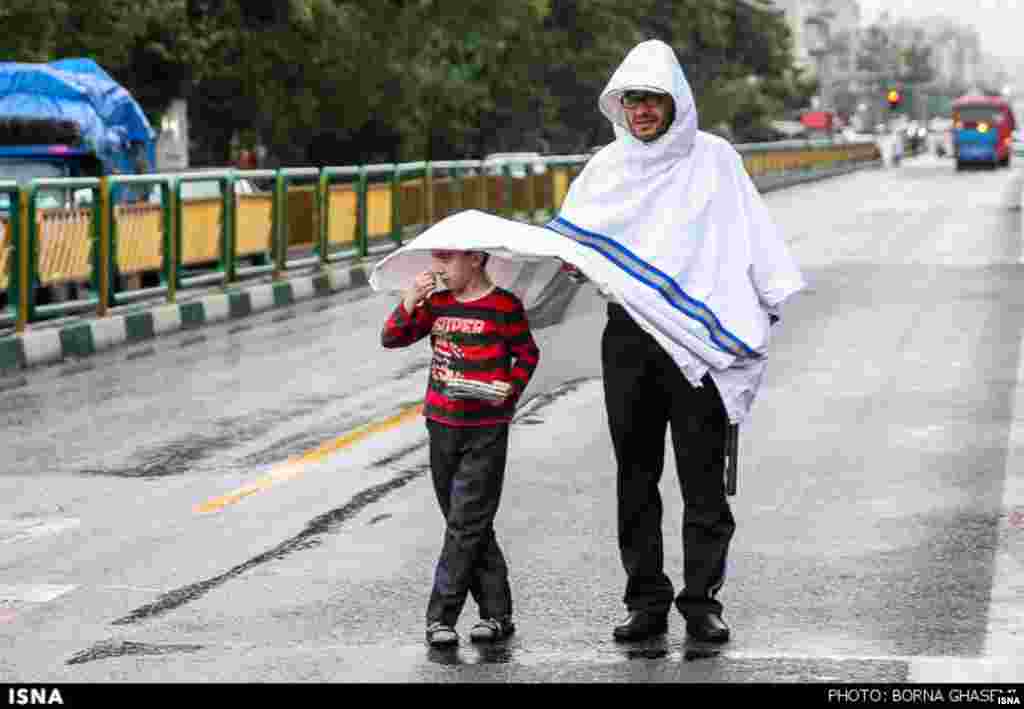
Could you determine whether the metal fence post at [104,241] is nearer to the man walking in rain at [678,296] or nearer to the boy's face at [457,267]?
the boy's face at [457,267]

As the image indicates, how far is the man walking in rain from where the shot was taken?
6863 mm

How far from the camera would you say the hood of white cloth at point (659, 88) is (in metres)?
6.79

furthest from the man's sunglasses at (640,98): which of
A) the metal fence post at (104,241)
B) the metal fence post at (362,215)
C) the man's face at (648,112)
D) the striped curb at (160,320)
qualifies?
the metal fence post at (362,215)

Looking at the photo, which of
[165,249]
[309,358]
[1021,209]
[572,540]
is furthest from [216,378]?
[1021,209]

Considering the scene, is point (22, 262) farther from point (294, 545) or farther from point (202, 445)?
point (294, 545)

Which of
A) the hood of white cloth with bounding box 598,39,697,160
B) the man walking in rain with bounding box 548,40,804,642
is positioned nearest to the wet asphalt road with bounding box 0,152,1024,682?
the man walking in rain with bounding box 548,40,804,642

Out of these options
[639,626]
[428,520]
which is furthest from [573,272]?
[428,520]

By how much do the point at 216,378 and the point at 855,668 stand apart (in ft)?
31.0

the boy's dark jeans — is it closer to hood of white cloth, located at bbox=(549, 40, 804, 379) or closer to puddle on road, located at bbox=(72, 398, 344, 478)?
hood of white cloth, located at bbox=(549, 40, 804, 379)

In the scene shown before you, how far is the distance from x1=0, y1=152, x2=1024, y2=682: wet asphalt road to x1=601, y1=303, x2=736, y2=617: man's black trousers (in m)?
0.20

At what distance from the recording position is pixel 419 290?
6953mm

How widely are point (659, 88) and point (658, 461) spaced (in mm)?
1173

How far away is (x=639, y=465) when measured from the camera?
23.2ft
